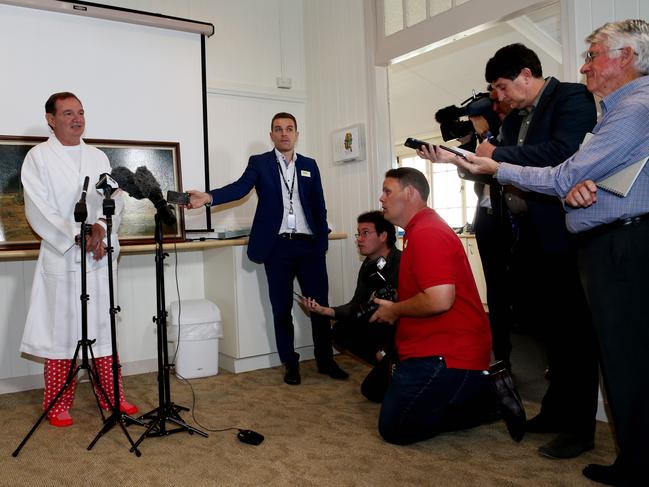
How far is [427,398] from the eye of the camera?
7.67 feet

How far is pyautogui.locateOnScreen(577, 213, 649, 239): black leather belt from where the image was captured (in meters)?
1.70

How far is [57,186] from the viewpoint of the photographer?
9.20 ft

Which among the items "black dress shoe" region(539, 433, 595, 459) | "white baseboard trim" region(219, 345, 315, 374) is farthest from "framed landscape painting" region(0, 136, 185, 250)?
"black dress shoe" region(539, 433, 595, 459)

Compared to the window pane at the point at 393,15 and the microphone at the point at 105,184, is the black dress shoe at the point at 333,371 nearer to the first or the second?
the microphone at the point at 105,184

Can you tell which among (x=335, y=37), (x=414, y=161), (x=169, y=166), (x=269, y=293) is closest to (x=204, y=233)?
(x=169, y=166)

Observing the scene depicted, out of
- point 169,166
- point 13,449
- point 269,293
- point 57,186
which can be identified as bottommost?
point 13,449

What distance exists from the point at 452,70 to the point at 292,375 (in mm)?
5137

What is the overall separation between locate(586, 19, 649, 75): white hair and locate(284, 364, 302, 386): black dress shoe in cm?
245

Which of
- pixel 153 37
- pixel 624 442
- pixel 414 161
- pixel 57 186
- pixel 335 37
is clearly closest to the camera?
pixel 624 442

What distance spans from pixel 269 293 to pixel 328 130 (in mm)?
1543

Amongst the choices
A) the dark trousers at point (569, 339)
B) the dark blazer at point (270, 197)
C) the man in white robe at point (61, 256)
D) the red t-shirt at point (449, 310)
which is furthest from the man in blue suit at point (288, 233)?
the dark trousers at point (569, 339)

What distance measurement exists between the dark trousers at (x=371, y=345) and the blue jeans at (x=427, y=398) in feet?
1.79

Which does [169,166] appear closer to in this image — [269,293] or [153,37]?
[153,37]

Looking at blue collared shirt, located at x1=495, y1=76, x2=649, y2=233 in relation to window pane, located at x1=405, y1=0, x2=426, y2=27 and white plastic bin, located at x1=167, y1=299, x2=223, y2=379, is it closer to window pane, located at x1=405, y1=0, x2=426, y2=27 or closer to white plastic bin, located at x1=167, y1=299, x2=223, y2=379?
window pane, located at x1=405, y1=0, x2=426, y2=27
